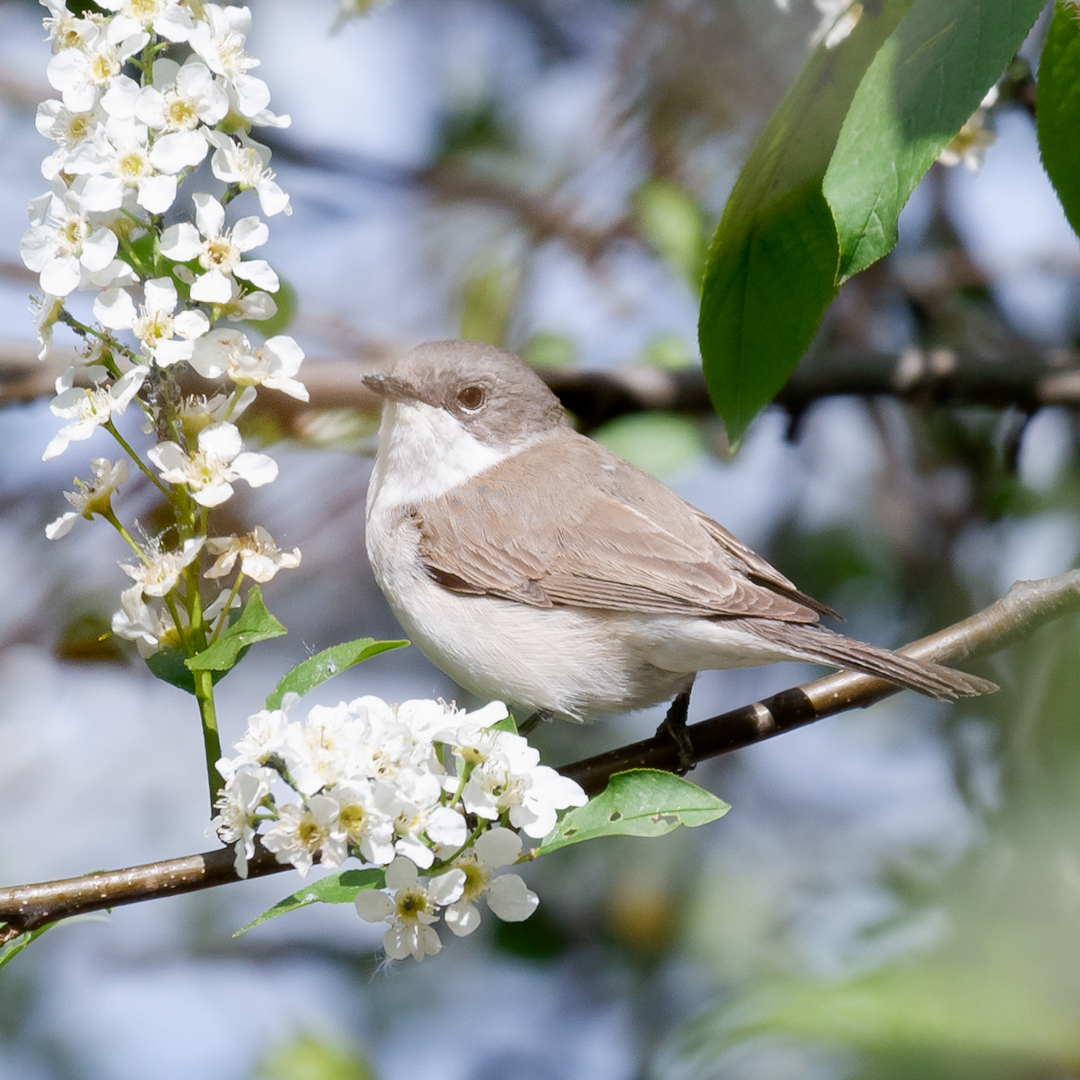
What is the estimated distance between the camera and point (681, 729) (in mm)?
2830

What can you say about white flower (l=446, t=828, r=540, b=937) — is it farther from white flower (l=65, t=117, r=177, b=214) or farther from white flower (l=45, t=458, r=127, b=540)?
white flower (l=65, t=117, r=177, b=214)

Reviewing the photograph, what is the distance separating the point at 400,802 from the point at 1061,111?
145cm

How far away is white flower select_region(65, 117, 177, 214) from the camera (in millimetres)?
1727

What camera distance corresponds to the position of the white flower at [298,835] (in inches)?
64.0

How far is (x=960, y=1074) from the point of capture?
5.05 feet

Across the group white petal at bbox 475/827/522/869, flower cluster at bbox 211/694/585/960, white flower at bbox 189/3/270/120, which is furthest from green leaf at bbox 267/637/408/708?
white flower at bbox 189/3/270/120

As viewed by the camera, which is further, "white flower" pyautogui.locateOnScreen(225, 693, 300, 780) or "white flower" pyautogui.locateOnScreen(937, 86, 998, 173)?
"white flower" pyautogui.locateOnScreen(937, 86, 998, 173)

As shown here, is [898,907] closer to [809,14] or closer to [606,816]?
[606,816]

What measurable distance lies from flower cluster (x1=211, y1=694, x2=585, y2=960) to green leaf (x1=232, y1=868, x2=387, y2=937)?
21mm

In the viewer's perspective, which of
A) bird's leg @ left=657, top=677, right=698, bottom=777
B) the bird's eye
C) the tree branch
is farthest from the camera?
the bird's eye

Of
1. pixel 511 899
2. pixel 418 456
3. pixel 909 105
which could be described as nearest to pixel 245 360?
pixel 511 899

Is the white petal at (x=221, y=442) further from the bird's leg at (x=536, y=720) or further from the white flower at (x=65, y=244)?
the bird's leg at (x=536, y=720)

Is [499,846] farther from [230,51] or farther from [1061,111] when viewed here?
[1061,111]

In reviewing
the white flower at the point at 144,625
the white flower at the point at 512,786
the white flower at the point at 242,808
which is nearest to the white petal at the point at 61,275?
the white flower at the point at 144,625
